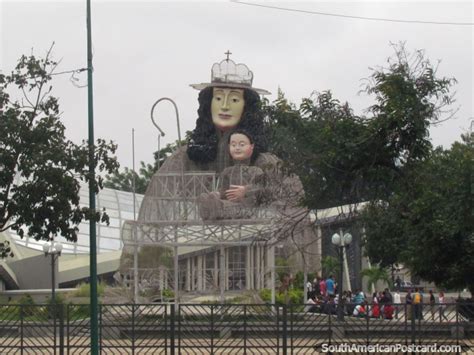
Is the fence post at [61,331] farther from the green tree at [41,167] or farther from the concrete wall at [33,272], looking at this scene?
the concrete wall at [33,272]

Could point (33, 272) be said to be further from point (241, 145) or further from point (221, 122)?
point (241, 145)

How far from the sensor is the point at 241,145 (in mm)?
36375

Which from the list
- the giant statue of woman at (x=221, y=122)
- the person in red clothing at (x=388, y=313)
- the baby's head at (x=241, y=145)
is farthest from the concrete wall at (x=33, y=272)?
the person in red clothing at (x=388, y=313)

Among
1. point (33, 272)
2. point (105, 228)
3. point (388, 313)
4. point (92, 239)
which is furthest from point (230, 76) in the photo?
point (105, 228)

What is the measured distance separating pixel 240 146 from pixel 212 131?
1.94 meters

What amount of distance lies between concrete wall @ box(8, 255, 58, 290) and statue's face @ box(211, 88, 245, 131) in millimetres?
20553

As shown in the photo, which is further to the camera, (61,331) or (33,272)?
(33,272)

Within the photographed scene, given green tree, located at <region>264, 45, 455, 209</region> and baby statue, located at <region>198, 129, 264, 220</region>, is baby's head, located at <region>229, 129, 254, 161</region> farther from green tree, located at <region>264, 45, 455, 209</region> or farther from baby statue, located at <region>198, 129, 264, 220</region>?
green tree, located at <region>264, 45, 455, 209</region>

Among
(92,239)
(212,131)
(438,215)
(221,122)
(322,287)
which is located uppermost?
(221,122)

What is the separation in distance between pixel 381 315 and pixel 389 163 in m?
7.70

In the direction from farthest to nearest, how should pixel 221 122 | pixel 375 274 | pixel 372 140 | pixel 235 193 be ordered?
pixel 375 274, pixel 221 122, pixel 235 193, pixel 372 140

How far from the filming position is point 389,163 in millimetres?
16156

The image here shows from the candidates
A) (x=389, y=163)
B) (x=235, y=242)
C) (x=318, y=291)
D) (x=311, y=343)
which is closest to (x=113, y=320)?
(x=311, y=343)

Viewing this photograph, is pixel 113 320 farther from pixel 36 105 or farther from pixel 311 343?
pixel 36 105
